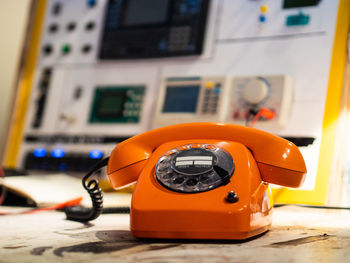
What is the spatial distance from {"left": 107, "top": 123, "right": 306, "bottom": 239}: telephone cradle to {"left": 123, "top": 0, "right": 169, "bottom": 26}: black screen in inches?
39.1

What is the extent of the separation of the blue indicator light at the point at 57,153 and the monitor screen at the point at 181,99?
1.60 ft

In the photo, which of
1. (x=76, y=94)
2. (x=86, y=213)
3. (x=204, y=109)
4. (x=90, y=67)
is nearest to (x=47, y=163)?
(x=76, y=94)

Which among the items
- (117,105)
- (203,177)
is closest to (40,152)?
(117,105)

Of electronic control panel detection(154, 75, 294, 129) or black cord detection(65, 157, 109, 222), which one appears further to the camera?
electronic control panel detection(154, 75, 294, 129)

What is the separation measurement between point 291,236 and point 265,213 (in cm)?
6

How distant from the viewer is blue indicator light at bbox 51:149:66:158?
6.08 ft

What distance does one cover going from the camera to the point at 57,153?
1866 mm

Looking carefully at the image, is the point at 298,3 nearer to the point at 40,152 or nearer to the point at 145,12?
the point at 145,12

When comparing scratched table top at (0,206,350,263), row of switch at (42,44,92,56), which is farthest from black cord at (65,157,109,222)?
row of switch at (42,44,92,56)

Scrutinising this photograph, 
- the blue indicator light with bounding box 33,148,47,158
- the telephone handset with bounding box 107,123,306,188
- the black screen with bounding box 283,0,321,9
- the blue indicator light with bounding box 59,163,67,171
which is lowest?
the blue indicator light with bounding box 59,163,67,171

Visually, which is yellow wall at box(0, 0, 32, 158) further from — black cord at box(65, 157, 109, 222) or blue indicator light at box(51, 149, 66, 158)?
black cord at box(65, 157, 109, 222)

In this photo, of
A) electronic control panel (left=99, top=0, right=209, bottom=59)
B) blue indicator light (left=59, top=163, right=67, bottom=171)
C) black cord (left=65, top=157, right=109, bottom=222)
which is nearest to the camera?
black cord (left=65, top=157, right=109, bottom=222)

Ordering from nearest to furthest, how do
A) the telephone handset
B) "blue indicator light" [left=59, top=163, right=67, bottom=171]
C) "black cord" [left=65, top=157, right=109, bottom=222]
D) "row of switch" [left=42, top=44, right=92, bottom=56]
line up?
the telephone handset
"black cord" [left=65, top=157, right=109, bottom=222]
"blue indicator light" [left=59, top=163, right=67, bottom=171]
"row of switch" [left=42, top=44, right=92, bottom=56]

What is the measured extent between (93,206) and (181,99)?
770 millimetres
